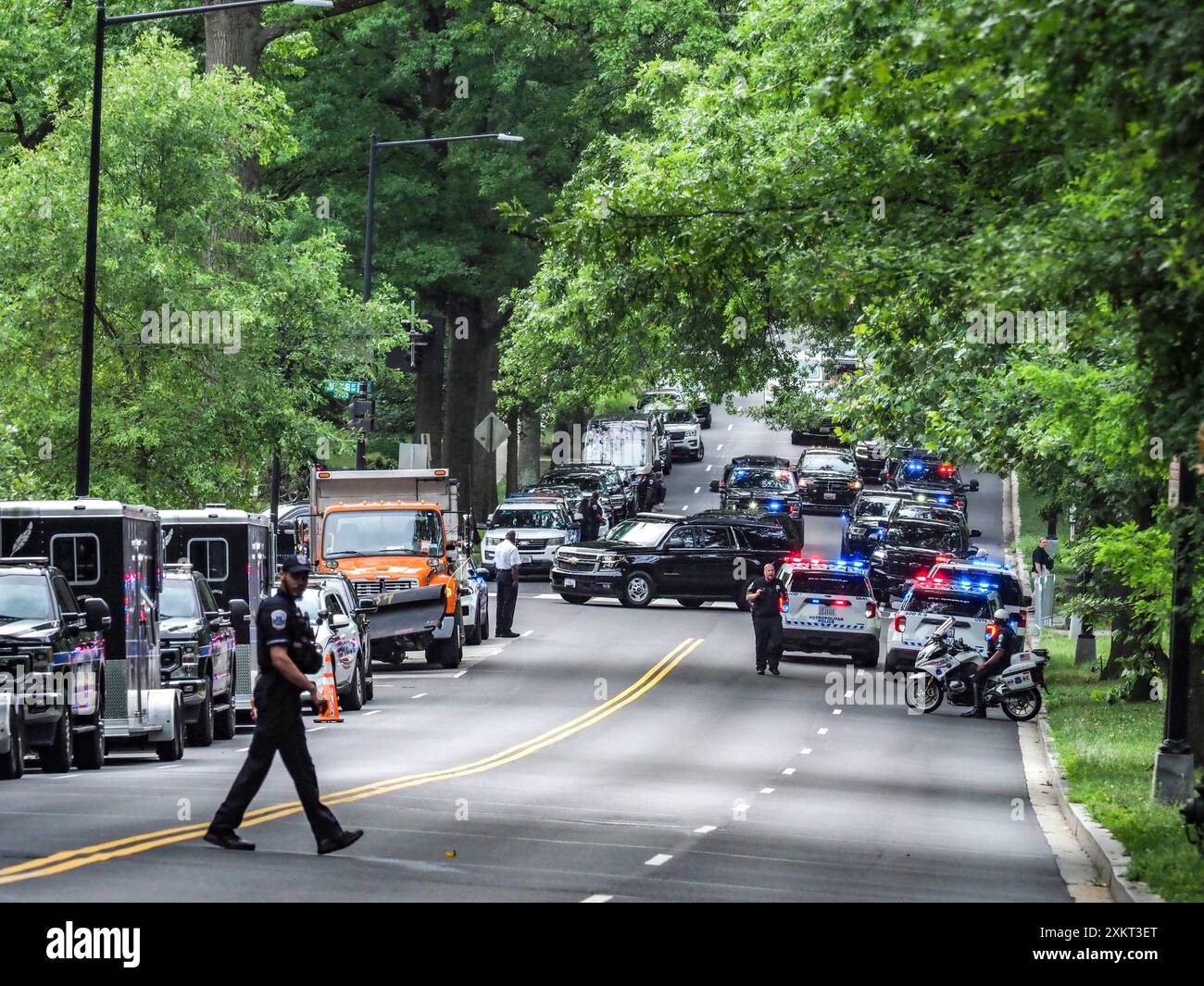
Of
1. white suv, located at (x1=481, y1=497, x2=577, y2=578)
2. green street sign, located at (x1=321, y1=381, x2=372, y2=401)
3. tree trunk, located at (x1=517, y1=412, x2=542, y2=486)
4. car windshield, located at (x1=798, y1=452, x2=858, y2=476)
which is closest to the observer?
green street sign, located at (x1=321, y1=381, x2=372, y2=401)

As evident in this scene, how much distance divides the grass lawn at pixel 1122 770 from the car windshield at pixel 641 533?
29.0ft

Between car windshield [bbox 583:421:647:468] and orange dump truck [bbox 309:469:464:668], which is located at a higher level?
car windshield [bbox 583:421:647:468]

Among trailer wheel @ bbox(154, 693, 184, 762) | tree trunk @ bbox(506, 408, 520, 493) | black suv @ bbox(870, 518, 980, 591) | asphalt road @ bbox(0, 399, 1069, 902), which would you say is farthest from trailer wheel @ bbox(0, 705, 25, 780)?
tree trunk @ bbox(506, 408, 520, 493)

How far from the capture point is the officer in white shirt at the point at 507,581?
124 ft

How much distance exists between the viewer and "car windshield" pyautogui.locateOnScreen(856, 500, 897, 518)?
53475 millimetres

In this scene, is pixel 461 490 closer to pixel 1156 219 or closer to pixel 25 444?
pixel 25 444

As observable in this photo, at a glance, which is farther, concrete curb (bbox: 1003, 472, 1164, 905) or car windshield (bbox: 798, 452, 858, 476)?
car windshield (bbox: 798, 452, 858, 476)

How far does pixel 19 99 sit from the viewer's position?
4275 centimetres

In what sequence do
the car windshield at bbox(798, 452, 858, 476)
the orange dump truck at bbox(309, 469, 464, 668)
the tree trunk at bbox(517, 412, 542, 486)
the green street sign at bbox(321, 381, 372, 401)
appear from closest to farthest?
the orange dump truck at bbox(309, 469, 464, 668)
the green street sign at bbox(321, 381, 372, 401)
the car windshield at bbox(798, 452, 858, 476)
the tree trunk at bbox(517, 412, 542, 486)

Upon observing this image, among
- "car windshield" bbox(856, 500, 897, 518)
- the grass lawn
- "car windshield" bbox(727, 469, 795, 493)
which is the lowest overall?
the grass lawn

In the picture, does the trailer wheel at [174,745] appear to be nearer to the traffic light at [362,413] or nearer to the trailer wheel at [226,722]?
the trailer wheel at [226,722]

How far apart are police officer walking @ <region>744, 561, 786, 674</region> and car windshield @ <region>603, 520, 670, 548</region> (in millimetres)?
9784

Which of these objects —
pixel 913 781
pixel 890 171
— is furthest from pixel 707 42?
pixel 890 171

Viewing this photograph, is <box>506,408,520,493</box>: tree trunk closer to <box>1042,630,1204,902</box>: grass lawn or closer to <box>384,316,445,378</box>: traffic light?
<box>384,316,445,378</box>: traffic light
